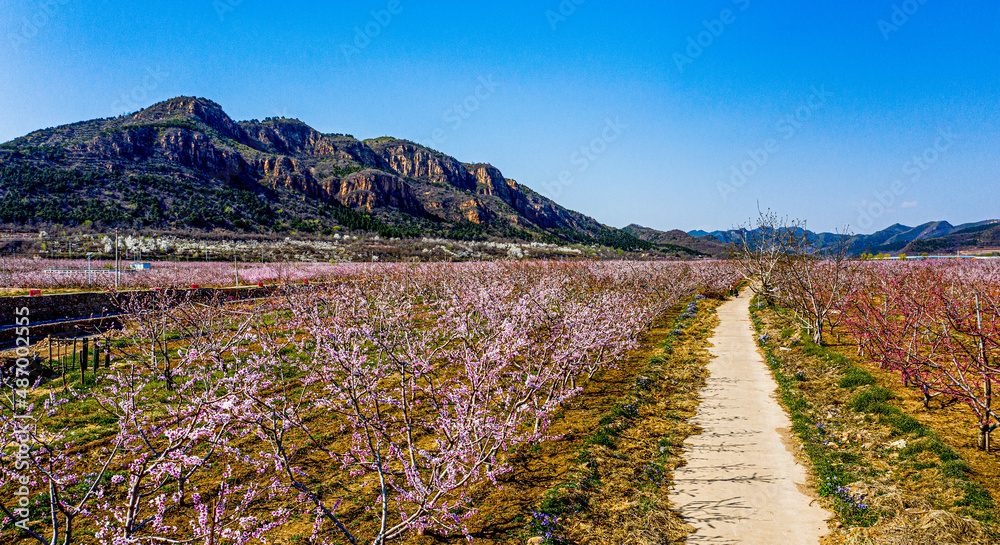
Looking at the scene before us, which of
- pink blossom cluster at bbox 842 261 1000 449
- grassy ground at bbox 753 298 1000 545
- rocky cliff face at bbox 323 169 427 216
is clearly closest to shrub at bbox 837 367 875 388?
grassy ground at bbox 753 298 1000 545

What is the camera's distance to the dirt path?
5293 mm

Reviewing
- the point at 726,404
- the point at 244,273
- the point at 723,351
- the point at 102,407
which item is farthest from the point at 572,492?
the point at 244,273

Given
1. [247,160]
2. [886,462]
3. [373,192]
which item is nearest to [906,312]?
[886,462]

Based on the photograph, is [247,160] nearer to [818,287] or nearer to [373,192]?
[373,192]

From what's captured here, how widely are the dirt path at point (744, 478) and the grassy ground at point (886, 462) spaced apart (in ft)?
1.11

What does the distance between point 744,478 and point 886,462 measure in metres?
2.40

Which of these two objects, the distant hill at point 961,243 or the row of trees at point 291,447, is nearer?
the row of trees at point 291,447

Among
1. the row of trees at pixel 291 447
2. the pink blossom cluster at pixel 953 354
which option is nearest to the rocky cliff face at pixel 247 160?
the row of trees at pixel 291 447

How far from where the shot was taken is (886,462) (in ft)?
22.2

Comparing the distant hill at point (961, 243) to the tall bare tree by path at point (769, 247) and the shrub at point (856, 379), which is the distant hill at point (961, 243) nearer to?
the tall bare tree by path at point (769, 247)

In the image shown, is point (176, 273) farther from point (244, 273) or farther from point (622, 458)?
point (622, 458)

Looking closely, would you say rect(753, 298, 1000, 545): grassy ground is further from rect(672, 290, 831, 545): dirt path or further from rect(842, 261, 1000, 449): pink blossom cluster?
rect(842, 261, 1000, 449): pink blossom cluster

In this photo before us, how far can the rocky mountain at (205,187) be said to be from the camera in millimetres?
62906

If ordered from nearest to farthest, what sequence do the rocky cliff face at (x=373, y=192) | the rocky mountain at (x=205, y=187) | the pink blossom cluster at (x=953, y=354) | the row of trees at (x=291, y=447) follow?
the row of trees at (x=291, y=447) → the pink blossom cluster at (x=953, y=354) → the rocky mountain at (x=205, y=187) → the rocky cliff face at (x=373, y=192)
